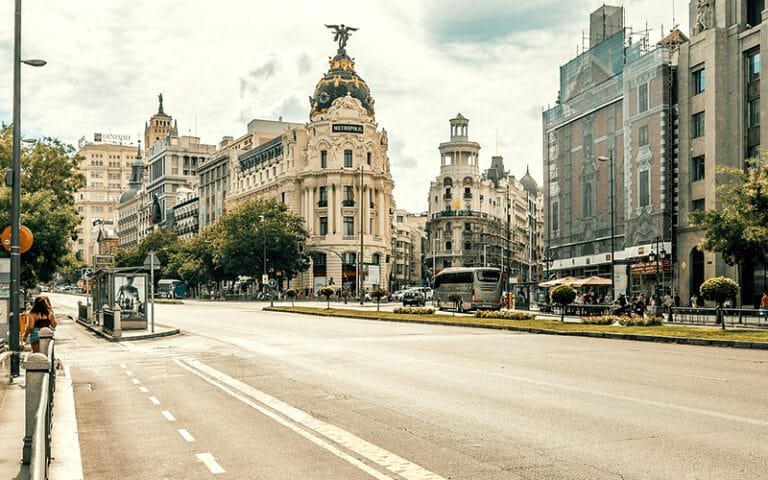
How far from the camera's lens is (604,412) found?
11297 millimetres

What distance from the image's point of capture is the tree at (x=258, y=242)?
9538cm

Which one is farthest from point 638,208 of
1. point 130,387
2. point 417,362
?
point 130,387

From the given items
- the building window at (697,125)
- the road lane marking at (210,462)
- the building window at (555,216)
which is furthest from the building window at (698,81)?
the road lane marking at (210,462)

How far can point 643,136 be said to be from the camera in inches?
2307

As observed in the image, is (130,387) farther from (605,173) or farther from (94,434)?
(605,173)

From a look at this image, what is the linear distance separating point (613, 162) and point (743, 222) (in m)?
33.3

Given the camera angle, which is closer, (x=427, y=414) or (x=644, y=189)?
(x=427, y=414)

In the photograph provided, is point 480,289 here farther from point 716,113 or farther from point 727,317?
point 727,317

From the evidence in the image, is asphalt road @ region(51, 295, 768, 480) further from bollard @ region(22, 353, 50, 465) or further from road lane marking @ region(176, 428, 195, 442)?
bollard @ region(22, 353, 50, 465)

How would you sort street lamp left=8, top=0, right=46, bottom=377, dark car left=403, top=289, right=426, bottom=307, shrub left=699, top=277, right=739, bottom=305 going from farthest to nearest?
dark car left=403, top=289, right=426, bottom=307
shrub left=699, top=277, right=739, bottom=305
street lamp left=8, top=0, right=46, bottom=377

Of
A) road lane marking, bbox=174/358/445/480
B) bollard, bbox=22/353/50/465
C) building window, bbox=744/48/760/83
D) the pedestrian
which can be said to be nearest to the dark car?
building window, bbox=744/48/760/83

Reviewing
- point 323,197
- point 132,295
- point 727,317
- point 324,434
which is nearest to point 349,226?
point 323,197

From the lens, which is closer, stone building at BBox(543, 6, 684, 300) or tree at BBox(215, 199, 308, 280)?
stone building at BBox(543, 6, 684, 300)

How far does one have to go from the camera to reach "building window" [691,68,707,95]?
175 feet
